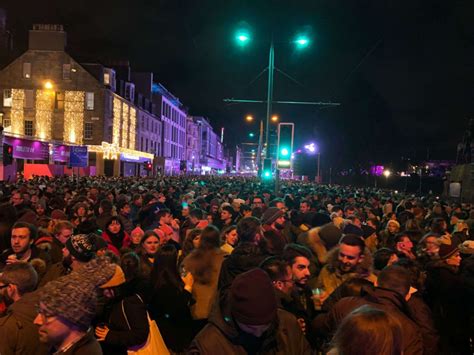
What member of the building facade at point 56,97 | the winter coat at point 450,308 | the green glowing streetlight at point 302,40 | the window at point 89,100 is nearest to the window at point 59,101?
the building facade at point 56,97

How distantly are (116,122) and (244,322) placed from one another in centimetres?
5344

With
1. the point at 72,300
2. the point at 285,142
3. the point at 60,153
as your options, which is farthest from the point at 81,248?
the point at 60,153

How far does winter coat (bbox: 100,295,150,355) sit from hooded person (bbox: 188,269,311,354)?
918 millimetres

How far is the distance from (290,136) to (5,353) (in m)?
13.2

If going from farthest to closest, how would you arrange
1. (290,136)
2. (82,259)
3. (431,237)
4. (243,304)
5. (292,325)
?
(290,136)
(431,237)
(82,259)
(292,325)
(243,304)

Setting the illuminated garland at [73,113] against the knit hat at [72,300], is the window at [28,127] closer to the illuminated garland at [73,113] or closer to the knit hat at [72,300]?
the illuminated garland at [73,113]

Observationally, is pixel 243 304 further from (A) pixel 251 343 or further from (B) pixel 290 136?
(B) pixel 290 136

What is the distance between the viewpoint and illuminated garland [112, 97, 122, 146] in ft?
174

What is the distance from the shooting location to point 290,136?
15812 mm

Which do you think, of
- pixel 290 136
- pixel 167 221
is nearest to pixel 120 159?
pixel 290 136

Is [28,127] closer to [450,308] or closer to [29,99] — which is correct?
[29,99]

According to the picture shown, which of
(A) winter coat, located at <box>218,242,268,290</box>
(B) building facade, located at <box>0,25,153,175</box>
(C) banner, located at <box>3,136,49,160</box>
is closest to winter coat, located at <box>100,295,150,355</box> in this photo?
(A) winter coat, located at <box>218,242,268,290</box>

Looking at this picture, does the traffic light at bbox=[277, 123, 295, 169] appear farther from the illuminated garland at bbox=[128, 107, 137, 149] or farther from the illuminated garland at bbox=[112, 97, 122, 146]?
the illuminated garland at bbox=[128, 107, 137, 149]

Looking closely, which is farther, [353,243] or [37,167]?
[37,167]
